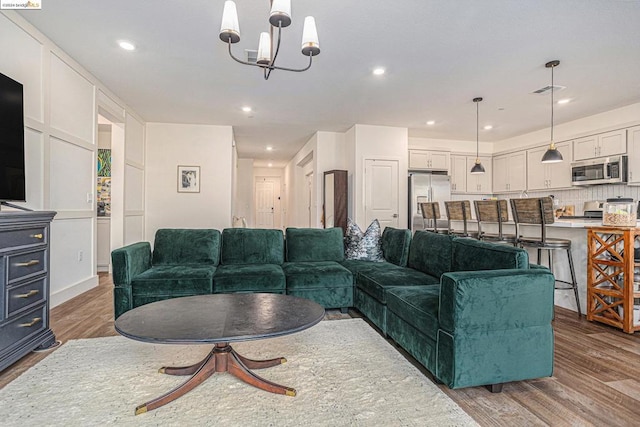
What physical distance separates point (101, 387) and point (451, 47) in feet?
12.9

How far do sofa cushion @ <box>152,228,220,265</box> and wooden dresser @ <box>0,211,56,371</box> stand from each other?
1127mm

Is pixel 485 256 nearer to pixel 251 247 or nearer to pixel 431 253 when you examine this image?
pixel 431 253

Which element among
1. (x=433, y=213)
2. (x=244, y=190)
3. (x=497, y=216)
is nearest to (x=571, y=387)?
(x=497, y=216)

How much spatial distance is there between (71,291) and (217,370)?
294cm

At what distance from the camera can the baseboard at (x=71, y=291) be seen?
3426mm

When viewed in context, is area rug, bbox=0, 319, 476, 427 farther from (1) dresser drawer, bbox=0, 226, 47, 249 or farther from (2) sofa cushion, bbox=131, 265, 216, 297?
(1) dresser drawer, bbox=0, 226, 47, 249

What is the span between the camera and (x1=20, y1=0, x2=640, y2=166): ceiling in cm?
268

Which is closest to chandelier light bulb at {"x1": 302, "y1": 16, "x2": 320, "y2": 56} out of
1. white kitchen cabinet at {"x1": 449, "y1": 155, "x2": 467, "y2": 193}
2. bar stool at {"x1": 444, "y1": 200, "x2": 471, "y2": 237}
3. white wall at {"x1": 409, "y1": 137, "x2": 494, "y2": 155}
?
bar stool at {"x1": 444, "y1": 200, "x2": 471, "y2": 237}

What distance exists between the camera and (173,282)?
2922 millimetres

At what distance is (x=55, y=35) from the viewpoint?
3.16 metres

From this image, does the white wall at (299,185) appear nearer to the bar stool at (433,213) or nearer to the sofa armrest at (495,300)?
the bar stool at (433,213)

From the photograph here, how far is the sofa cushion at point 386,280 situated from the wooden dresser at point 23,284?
252 centimetres

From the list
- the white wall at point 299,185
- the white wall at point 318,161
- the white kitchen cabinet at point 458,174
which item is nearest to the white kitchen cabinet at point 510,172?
the white kitchen cabinet at point 458,174

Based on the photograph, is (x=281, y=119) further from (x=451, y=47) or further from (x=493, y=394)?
(x=493, y=394)
